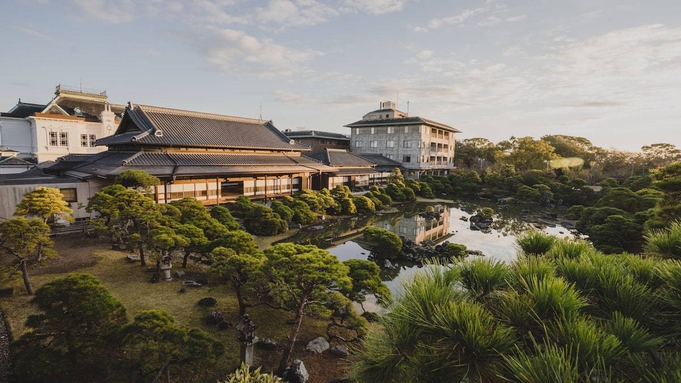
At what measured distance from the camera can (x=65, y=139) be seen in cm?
3566

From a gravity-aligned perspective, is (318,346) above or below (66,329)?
below

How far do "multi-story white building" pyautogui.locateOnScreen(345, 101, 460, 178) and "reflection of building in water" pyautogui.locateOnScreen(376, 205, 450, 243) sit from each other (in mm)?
21200

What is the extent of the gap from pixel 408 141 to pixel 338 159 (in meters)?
18.1

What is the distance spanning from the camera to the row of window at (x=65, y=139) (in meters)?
34.8

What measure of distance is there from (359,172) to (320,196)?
12972 millimetres

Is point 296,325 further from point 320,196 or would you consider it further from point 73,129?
point 73,129

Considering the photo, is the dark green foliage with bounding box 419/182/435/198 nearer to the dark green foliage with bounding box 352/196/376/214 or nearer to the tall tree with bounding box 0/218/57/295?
the dark green foliage with bounding box 352/196/376/214

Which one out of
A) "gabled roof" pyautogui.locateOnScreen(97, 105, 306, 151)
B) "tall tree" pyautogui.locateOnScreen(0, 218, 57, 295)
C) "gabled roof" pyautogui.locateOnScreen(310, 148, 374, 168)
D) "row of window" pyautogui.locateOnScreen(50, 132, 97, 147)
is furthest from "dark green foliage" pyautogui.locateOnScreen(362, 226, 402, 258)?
"row of window" pyautogui.locateOnScreen(50, 132, 97, 147)

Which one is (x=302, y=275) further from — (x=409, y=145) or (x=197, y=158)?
(x=409, y=145)

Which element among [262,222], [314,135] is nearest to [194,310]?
[262,222]

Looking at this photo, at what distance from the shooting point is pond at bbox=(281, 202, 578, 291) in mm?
18294

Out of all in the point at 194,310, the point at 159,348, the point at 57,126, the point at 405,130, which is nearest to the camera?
the point at 159,348

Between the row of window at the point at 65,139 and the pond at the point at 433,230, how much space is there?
3161 cm

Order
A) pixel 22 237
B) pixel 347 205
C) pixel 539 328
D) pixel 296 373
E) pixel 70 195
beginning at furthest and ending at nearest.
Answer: pixel 347 205 < pixel 70 195 < pixel 22 237 < pixel 296 373 < pixel 539 328
